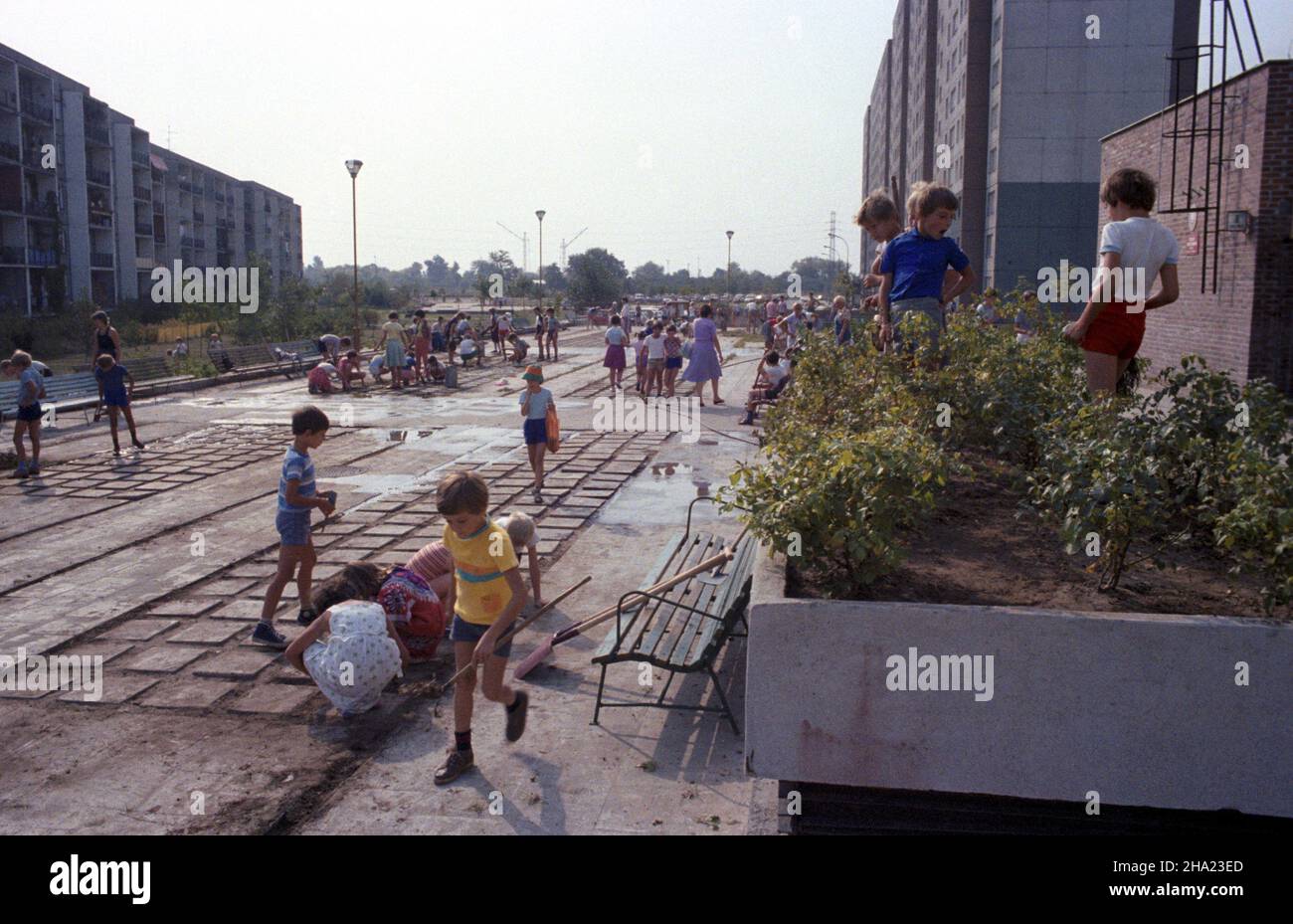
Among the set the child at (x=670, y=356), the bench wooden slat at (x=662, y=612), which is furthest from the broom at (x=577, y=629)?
the child at (x=670, y=356)

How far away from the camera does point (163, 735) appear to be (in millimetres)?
5656

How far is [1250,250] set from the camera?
58.0ft

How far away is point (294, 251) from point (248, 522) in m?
92.7

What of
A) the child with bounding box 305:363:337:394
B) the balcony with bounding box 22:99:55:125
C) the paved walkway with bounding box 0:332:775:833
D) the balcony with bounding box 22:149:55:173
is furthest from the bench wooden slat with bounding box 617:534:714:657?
the balcony with bounding box 22:99:55:125

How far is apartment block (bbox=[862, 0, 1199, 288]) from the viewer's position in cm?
4362

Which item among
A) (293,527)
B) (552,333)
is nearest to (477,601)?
(293,527)

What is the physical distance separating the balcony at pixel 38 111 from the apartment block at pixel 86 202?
47mm

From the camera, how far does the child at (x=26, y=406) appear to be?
43.5ft

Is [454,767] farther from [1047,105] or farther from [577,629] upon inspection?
[1047,105]

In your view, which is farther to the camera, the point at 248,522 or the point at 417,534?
the point at 248,522

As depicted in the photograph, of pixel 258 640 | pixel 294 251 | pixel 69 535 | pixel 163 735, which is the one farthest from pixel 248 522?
pixel 294 251

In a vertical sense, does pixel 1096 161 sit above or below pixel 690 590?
above

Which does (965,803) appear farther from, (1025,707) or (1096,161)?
(1096,161)

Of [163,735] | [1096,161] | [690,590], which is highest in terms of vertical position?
[1096,161]
